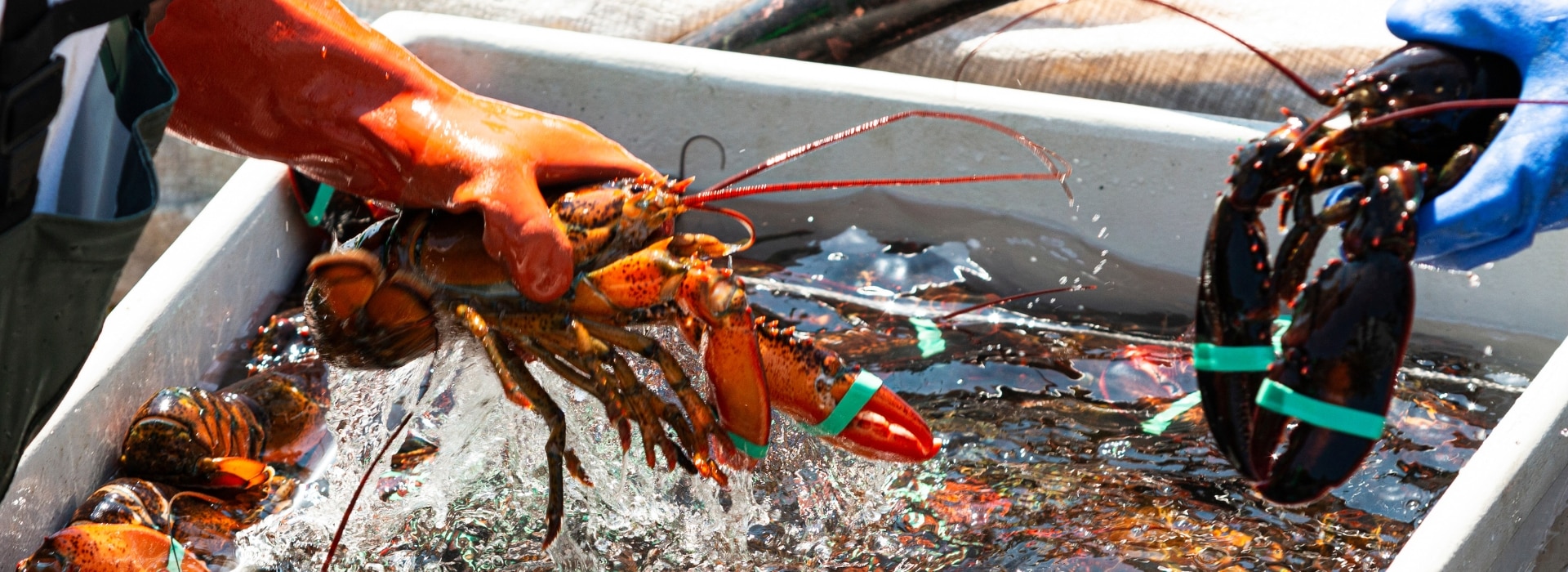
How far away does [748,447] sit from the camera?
1.97m

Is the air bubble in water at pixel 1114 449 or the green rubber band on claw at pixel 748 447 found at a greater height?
the green rubber band on claw at pixel 748 447

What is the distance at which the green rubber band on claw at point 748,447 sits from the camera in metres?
1.96

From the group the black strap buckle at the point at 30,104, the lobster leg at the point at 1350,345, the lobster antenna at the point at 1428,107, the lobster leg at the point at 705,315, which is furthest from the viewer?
the lobster leg at the point at 705,315

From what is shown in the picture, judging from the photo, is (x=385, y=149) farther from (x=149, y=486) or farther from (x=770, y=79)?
(x=770, y=79)

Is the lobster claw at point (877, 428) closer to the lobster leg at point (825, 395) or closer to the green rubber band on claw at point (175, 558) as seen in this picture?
the lobster leg at point (825, 395)

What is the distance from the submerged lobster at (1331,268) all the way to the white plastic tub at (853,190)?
0.99 m

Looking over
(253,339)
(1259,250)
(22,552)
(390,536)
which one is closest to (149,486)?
(22,552)

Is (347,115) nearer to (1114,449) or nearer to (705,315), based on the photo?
(705,315)

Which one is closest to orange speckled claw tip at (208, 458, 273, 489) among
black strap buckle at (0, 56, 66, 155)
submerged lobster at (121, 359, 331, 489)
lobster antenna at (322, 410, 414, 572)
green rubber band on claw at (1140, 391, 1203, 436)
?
submerged lobster at (121, 359, 331, 489)

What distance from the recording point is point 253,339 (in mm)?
2719

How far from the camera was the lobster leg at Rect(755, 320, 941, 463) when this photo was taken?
6.42 ft

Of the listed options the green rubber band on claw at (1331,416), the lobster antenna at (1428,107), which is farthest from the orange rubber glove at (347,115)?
the lobster antenna at (1428,107)

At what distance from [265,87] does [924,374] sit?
4.55 feet

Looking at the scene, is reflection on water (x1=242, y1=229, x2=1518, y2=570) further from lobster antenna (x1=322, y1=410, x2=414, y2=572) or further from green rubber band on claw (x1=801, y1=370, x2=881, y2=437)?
green rubber band on claw (x1=801, y1=370, x2=881, y2=437)
